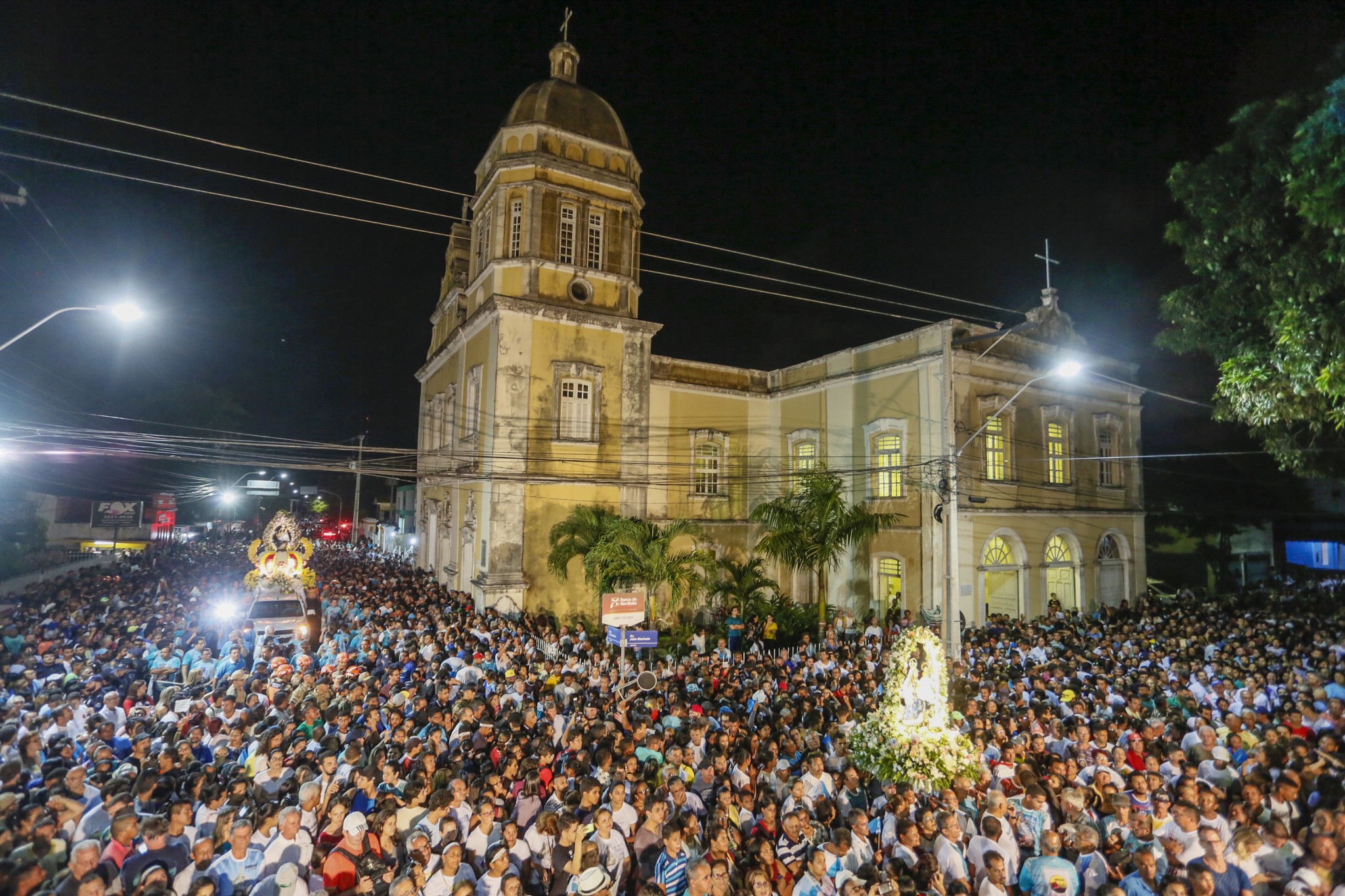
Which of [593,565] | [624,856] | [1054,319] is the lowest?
[624,856]

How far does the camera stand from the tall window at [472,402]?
772 inches

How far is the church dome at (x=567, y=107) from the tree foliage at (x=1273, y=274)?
15.2 metres

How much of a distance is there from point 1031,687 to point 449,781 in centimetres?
879

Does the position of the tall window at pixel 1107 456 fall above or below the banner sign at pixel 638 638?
above

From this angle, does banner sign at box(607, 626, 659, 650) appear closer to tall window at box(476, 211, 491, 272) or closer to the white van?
the white van

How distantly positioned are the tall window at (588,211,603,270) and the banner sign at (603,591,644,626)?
12.1m

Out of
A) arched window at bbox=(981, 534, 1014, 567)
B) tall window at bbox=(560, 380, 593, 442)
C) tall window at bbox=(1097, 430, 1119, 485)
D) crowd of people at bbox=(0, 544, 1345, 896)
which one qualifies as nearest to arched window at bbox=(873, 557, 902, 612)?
arched window at bbox=(981, 534, 1014, 567)

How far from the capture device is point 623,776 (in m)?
6.16

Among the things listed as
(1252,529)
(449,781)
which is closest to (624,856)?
(449,781)

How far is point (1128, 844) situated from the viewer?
5461mm

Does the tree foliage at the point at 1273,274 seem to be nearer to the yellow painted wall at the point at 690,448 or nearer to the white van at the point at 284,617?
the yellow painted wall at the point at 690,448

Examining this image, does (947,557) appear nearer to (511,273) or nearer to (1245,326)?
(1245,326)

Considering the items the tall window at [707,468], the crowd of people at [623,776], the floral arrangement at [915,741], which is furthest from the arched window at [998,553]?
the floral arrangement at [915,741]

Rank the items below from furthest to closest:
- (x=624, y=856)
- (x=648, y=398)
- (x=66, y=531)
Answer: (x=66, y=531), (x=648, y=398), (x=624, y=856)
